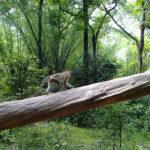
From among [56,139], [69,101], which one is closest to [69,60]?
[56,139]

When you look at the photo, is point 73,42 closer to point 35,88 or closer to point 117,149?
point 35,88

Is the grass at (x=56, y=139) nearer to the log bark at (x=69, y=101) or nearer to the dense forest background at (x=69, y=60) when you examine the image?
the dense forest background at (x=69, y=60)

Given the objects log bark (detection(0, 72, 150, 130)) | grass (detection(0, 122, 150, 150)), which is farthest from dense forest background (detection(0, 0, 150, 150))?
log bark (detection(0, 72, 150, 130))

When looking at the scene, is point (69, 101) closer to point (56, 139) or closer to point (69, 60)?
point (56, 139)

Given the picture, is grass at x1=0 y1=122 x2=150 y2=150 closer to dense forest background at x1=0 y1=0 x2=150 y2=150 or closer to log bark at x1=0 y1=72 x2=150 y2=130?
dense forest background at x1=0 y1=0 x2=150 y2=150

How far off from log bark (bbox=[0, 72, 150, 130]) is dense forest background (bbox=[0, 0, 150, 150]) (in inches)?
205

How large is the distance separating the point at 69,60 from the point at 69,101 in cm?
2349

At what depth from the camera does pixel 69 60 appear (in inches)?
1035

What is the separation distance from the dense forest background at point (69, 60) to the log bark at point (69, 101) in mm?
5211

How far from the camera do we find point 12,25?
2364cm

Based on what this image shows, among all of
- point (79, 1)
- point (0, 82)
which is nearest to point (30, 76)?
point (0, 82)

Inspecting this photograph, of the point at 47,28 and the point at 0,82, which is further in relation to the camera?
the point at 47,28

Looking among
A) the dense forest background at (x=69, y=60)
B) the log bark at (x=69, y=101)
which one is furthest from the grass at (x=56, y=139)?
the log bark at (x=69, y=101)

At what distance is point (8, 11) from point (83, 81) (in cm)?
616
